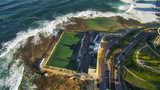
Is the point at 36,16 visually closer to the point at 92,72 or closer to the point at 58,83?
the point at 58,83

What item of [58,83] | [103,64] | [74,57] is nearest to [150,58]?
[103,64]

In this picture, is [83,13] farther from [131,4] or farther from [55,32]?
[131,4]

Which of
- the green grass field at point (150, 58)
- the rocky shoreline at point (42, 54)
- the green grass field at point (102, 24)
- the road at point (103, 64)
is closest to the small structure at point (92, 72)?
the road at point (103, 64)

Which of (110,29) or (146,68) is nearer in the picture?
(146,68)

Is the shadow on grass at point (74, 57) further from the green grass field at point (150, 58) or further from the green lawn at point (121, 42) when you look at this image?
the green grass field at point (150, 58)

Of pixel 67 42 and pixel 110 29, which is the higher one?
pixel 110 29

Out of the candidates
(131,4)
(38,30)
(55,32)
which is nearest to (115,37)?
(55,32)
